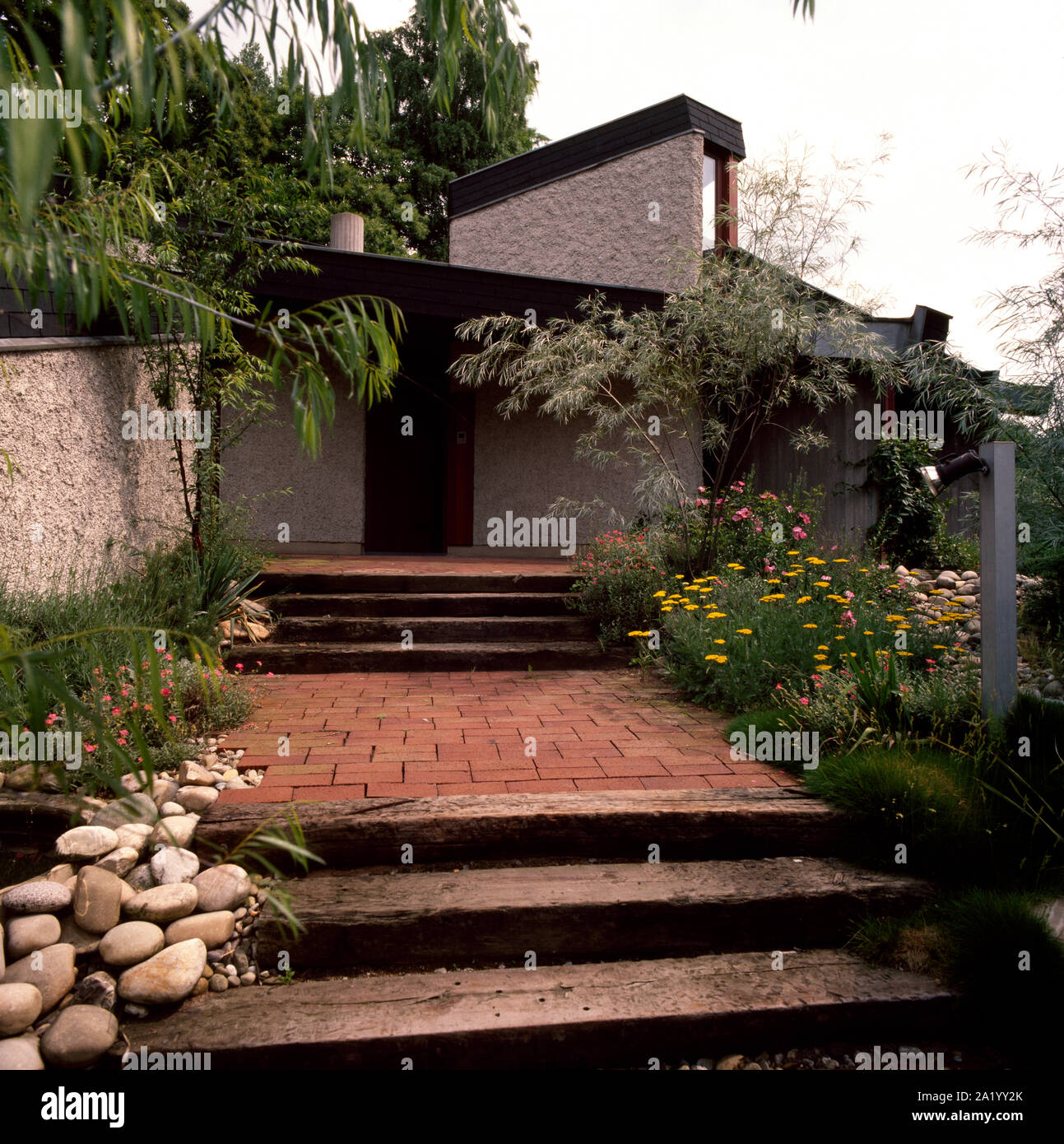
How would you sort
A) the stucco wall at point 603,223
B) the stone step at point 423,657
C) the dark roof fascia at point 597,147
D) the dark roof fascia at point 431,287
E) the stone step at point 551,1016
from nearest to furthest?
the stone step at point 551,1016, the stone step at point 423,657, the dark roof fascia at point 431,287, the stucco wall at point 603,223, the dark roof fascia at point 597,147

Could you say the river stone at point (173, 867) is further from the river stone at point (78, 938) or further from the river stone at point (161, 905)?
the river stone at point (78, 938)

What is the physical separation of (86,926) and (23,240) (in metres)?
1.94

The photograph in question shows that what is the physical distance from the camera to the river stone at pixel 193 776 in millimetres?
3150

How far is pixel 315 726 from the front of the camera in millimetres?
4043

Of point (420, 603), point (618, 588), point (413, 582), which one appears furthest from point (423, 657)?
point (618, 588)

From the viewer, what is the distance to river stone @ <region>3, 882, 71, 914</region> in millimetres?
2346

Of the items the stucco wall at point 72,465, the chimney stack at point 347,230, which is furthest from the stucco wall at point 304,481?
the chimney stack at point 347,230

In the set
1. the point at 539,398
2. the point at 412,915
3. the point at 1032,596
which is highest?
the point at 539,398

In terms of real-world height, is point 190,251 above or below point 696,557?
above

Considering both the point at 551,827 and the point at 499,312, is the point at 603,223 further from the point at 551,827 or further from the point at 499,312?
the point at 551,827

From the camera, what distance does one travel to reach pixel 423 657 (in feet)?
18.6

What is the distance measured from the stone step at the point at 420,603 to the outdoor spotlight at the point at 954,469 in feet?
11.4
